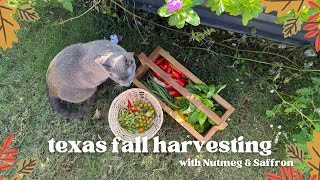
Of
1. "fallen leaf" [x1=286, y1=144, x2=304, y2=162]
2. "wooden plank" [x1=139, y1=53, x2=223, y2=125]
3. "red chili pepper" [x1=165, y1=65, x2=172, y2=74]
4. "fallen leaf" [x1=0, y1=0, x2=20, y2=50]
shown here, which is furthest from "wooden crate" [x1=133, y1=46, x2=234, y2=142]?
"fallen leaf" [x1=0, y1=0, x2=20, y2=50]

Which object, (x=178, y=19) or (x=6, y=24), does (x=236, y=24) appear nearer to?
(x=178, y=19)

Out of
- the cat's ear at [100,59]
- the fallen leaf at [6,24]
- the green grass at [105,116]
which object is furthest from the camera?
the green grass at [105,116]

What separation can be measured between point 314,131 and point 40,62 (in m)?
2.85

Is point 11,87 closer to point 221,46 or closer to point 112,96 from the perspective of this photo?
point 112,96

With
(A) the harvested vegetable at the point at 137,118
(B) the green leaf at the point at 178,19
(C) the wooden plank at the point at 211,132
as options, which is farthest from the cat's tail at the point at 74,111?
(B) the green leaf at the point at 178,19

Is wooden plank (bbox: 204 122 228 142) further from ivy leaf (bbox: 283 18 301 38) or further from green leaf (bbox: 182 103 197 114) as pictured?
ivy leaf (bbox: 283 18 301 38)

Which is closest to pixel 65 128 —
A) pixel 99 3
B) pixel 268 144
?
pixel 99 3

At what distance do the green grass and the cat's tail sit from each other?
104mm

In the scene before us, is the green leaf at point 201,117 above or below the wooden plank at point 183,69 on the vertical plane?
below

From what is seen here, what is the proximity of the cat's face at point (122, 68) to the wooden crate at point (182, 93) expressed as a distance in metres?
0.39

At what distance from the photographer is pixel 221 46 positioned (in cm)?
425

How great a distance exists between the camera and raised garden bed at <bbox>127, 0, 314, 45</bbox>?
12.7 ft

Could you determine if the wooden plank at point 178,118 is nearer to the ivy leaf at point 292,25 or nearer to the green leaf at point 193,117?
the green leaf at point 193,117

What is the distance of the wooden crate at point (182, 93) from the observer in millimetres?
3758
